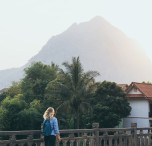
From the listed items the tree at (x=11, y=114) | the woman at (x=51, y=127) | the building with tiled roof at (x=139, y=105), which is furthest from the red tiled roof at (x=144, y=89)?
the woman at (x=51, y=127)

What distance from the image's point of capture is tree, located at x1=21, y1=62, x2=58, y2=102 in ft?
170

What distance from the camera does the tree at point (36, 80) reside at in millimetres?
51781

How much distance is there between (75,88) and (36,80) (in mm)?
21216

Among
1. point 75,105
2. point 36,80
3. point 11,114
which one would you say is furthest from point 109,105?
point 36,80

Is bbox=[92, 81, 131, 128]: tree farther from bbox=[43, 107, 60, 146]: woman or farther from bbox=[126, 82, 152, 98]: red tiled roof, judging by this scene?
bbox=[43, 107, 60, 146]: woman

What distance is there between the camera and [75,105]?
112 ft

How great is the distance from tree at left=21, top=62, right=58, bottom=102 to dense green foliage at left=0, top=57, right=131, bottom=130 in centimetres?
508

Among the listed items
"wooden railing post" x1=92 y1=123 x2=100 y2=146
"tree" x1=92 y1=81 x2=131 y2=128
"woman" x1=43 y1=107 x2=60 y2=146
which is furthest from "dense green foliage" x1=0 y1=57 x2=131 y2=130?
"woman" x1=43 y1=107 x2=60 y2=146

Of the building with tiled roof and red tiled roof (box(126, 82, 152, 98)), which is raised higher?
red tiled roof (box(126, 82, 152, 98))

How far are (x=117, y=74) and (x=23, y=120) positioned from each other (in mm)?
160361

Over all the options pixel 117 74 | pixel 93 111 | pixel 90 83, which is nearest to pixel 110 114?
pixel 93 111

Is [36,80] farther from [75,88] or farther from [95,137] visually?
[95,137]

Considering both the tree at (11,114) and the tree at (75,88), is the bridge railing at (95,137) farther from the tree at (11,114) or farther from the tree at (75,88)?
the tree at (11,114)

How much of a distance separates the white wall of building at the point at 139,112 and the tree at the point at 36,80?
15506 mm
